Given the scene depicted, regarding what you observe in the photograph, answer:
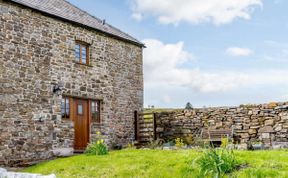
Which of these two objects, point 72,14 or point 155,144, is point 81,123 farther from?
point 72,14

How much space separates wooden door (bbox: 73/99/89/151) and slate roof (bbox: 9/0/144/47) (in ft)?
12.5

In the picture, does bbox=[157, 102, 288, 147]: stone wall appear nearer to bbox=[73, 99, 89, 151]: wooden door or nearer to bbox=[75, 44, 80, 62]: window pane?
bbox=[73, 99, 89, 151]: wooden door

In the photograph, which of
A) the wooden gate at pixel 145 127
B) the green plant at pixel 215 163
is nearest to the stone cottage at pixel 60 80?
the wooden gate at pixel 145 127

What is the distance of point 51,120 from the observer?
55.9 feet

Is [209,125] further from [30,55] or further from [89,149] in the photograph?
[30,55]

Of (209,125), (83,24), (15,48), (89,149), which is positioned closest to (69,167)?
(89,149)

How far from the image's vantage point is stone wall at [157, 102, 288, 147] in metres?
18.6

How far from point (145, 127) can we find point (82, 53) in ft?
18.2

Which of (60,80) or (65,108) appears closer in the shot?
(60,80)

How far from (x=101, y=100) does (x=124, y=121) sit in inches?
82.7

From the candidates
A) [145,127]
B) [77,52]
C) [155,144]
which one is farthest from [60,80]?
[145,127]

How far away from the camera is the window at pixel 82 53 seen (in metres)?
19.0

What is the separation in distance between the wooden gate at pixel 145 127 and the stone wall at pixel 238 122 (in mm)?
569

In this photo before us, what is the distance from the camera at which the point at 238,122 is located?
19750mm
